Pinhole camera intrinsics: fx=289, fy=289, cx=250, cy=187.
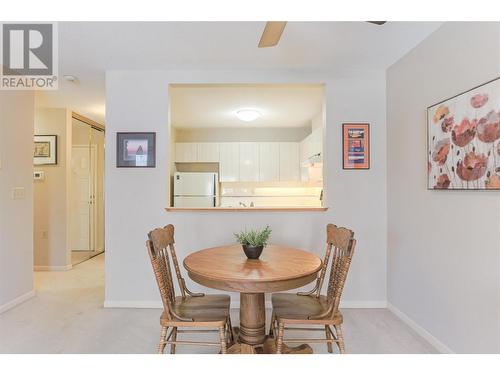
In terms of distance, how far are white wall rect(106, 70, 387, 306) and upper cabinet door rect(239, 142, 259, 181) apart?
2661 millimetres

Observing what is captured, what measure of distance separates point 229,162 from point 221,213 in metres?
2.76

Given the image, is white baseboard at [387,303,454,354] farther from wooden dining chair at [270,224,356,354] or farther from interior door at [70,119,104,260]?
interior door at [70,119,104,260]

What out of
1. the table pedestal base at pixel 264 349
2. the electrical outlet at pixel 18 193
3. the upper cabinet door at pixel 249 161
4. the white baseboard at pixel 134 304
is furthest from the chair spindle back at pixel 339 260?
the upper cabinet door at pixel 249 161

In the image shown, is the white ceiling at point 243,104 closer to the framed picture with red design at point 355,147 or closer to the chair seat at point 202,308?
the framed picture with red design at point 355,147

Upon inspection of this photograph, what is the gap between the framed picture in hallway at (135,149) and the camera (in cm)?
289

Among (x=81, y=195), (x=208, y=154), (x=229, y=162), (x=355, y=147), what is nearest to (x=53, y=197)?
(x=81, y=195)

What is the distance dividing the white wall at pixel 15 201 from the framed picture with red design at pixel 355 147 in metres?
3.36

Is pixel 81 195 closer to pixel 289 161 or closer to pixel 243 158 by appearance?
pixel 243 158

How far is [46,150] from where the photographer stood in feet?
14.1

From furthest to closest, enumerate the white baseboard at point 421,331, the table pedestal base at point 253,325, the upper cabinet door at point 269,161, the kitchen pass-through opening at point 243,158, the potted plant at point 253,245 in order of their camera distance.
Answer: the upper cabinet door at point 269,161 < the kitchen pass-through opening at point 243,158 < the white baseboard at point 421,331 < the potted plant at point 253,245 < the table pedestal base at point 253,325

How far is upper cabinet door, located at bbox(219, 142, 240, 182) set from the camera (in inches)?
219

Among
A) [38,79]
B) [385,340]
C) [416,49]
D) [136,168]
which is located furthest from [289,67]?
[38,79]

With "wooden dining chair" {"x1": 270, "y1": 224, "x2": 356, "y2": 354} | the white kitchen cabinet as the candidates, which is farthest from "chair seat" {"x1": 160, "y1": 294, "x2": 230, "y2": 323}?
the white kitchen cabinet

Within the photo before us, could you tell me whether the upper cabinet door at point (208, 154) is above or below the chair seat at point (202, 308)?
above
